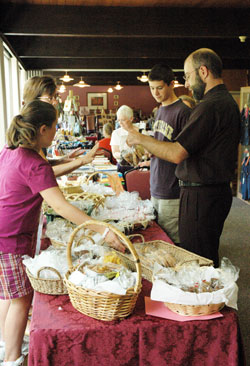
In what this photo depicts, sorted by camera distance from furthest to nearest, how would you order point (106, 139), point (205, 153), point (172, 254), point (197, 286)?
point (106, 139), point (205, 153), point (172, 254), point (197, 286)

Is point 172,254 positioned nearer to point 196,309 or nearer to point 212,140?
point 196,309

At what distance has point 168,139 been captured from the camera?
10.5ft

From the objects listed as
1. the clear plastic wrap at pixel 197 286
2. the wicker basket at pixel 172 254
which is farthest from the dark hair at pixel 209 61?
the clear plastic wrap at pixel 197 286

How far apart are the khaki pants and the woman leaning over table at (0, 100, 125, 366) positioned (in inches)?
52.8

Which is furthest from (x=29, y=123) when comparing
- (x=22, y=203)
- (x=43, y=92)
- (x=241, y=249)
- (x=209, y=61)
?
(x=241, y=249)

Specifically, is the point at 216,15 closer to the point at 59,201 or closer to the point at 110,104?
the point at 59,201

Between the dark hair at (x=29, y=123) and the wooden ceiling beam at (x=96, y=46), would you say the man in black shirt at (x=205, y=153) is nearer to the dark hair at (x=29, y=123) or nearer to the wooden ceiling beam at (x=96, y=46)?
the dark hair at (x=29, y=123)

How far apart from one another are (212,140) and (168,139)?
2.84 ft

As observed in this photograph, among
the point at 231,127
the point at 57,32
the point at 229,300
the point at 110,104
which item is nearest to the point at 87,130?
the point at 110,104

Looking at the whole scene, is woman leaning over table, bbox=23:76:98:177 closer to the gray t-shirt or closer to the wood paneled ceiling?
the gray t-shirt

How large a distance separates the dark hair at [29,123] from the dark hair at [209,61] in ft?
3.20

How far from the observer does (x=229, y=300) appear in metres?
1.50

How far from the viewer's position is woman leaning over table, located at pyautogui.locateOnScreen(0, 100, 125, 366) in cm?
180

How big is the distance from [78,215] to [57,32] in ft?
14.4
